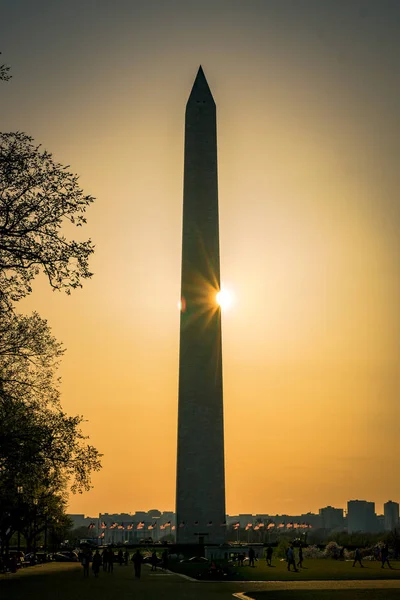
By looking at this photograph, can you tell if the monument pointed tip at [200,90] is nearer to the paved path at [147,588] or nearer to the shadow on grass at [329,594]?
the paved path at [147,588]

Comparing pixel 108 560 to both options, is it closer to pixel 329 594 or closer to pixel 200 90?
pixel 329 594

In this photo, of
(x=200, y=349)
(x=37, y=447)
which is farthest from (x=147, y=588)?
(x=200, y=349)

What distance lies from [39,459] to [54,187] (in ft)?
48.4

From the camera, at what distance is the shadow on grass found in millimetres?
31734

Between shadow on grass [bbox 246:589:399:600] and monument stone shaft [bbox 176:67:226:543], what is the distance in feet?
126

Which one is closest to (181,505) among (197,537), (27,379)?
(197,537)

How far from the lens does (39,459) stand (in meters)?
36.1

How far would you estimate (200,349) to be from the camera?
248ft

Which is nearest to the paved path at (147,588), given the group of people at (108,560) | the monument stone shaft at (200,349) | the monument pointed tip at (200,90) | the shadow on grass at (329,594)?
the shadow on grass at (329,594)

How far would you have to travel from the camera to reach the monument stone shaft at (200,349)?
7475cm

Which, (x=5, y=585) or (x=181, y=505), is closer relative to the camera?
(x=5, y=585)

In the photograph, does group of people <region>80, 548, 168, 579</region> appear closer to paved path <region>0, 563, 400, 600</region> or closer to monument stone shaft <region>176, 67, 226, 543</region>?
paved path <region>0, 563, 400, 600</region>

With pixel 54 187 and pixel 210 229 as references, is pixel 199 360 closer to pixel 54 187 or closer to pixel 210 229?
pixel 210 229

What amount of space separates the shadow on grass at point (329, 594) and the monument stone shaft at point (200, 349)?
38429mm
